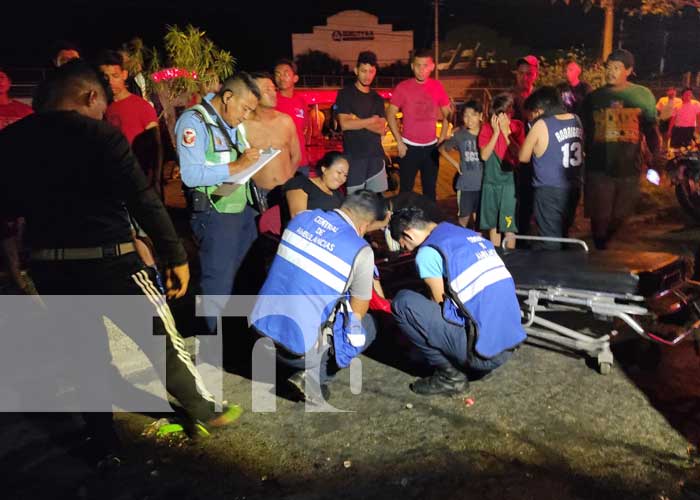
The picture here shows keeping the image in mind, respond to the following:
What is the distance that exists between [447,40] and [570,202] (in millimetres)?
36910

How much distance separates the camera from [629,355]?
153 inches

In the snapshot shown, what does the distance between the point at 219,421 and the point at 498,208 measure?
3539mm

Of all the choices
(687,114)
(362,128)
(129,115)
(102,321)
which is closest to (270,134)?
(129,115)

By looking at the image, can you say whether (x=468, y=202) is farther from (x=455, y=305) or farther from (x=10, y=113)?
(x=10, y=113)

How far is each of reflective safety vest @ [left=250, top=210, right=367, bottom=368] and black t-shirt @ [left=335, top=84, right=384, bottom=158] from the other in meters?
2.76

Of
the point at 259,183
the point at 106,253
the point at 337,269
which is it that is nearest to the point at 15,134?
the point at 106,253

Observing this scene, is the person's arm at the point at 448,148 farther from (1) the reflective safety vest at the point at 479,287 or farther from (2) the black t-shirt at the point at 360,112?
(1) the reflective safety vest at the point at 479,287

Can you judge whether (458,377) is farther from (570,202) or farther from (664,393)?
(570,202)

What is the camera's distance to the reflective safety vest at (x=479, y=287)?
3.12 meters

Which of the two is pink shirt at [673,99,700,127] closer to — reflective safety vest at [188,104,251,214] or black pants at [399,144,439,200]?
black pants at [399,144,439,200]

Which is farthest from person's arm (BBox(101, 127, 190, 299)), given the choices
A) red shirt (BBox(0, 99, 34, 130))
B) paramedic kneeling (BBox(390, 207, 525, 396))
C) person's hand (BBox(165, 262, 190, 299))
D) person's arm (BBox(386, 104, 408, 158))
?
person's arm (BBox(386, 104, 408, 158))

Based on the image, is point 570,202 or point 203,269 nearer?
point 203,269

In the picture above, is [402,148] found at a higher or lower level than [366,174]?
higher

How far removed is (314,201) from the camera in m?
4.31
